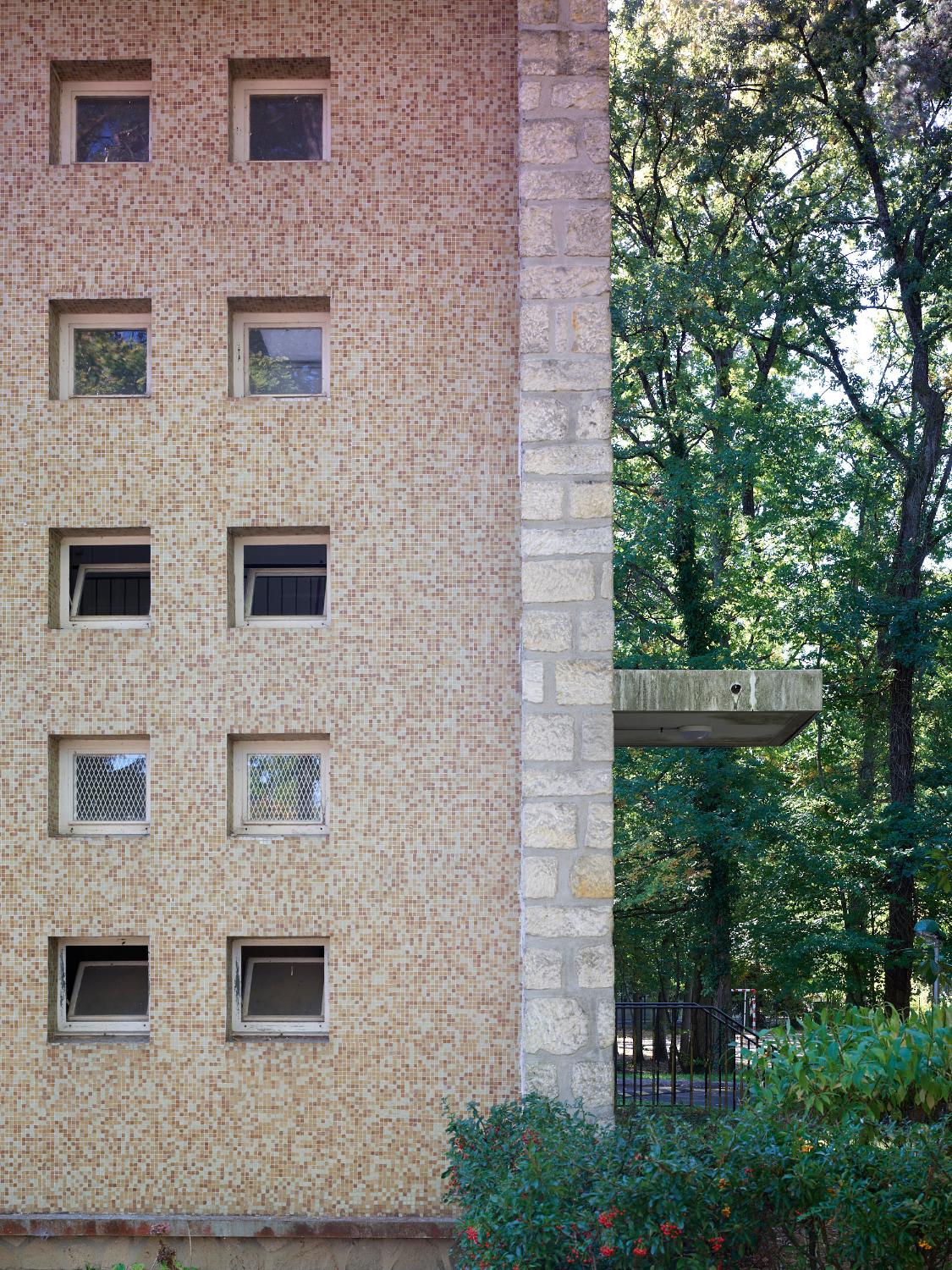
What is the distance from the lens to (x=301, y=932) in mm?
7434

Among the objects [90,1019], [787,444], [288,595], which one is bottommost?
[90,1019]

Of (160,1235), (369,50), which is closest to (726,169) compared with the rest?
(369,50)

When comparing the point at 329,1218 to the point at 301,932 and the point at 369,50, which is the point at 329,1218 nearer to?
the point at 301,932

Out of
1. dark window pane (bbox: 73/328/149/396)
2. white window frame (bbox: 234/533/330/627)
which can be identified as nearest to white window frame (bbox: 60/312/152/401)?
dark window pane (bbox: 73/328/149/396)

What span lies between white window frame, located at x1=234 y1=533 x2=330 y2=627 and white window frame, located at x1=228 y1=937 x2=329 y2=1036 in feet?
6.04

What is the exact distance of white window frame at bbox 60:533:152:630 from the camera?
778cm

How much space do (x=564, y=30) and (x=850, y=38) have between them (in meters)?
13.8

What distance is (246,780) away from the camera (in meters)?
7.70

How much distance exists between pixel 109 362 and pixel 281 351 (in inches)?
41.0

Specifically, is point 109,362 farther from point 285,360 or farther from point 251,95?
point 251,95

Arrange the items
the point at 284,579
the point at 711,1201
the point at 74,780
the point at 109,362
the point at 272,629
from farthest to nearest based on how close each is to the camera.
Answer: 1. the point at 109,362
2. the point at 284,579
3. the point at 74,780
4. the point at 272,629
5. the point at 711,1201

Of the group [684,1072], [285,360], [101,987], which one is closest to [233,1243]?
[101,987]

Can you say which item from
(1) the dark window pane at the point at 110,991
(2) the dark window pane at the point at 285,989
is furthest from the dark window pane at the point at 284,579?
(1) the dark window pane at the point at 110,991

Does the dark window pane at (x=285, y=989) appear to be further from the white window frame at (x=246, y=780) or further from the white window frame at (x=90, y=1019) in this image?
the white window frame at (x=246, y=780)
